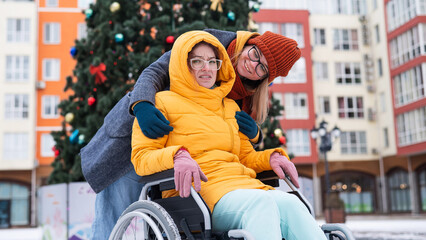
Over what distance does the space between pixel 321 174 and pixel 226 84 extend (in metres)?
31.9

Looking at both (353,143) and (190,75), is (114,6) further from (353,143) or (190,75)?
(353,143)

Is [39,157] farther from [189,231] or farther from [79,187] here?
[189,231]

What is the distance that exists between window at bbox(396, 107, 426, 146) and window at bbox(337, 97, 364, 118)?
3.70m

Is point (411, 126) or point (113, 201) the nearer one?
point (113, 201)

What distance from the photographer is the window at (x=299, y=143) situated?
33.0 metres

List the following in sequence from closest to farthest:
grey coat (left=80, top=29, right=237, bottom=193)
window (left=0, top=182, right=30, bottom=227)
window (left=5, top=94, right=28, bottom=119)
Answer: grey coat (left=80, top=29, right=237, bottom=193), window (left=0, top=182, right=30, bottom=227), window (left=5, top=94, right=28, bottom=119)

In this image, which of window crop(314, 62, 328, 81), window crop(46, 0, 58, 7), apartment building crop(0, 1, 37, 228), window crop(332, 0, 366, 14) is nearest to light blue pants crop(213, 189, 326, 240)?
apartment building crop(0, 1, 37, 228)

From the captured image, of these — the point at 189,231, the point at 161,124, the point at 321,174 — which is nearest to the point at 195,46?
the point at 161,124

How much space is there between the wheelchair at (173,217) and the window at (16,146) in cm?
2906

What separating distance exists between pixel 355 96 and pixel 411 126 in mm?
5640

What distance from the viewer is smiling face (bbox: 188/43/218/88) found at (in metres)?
2.76

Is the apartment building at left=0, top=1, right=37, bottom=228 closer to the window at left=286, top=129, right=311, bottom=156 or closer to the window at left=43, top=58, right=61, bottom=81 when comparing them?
the window at left=43, top=58, right=61, bottom=81

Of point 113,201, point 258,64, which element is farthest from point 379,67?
point 113,201

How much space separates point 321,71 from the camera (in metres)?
35.5
